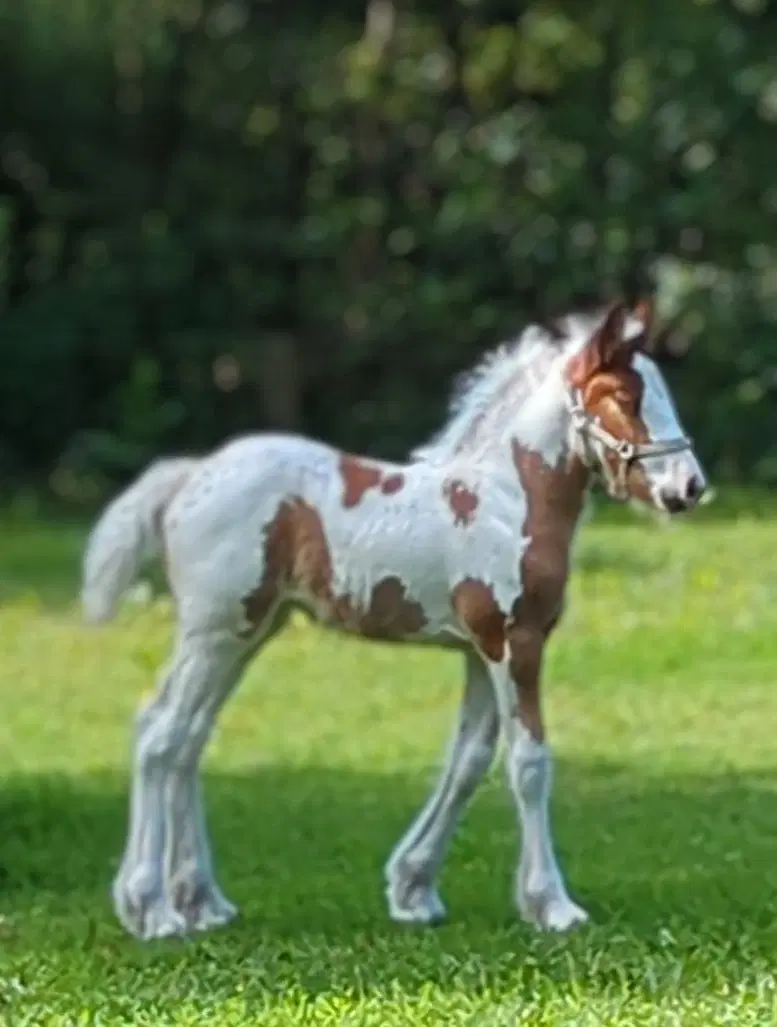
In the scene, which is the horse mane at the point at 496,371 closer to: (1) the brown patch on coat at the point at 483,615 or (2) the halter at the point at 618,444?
(2) the halter at the point at 618,444

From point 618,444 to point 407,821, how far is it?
8.43 feet

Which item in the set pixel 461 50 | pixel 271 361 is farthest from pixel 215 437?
pixel 461 50

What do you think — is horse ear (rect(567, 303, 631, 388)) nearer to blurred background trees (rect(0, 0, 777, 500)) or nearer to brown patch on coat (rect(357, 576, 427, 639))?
brown patch on coat (rect(357, 576, 427, 639))

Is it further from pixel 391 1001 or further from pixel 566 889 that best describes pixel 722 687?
pixel 391 1001

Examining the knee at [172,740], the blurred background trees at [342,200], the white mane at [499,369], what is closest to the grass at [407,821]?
the knee at [172,740]

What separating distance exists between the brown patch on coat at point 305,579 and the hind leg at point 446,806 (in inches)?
11.3

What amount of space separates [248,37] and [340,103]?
1106 mm

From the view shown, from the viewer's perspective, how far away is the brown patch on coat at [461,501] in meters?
5.97

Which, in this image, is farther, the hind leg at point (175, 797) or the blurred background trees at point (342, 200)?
the blurred background trees at point (342, 200)

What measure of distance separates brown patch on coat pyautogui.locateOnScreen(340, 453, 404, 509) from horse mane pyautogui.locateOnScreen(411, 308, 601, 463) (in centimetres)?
14

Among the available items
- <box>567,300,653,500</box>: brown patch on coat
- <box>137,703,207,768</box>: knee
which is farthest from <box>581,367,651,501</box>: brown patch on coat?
<box>137,703,207,768</box>: knee

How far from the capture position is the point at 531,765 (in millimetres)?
5879

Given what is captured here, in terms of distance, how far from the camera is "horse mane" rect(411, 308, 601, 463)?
20.2 feet

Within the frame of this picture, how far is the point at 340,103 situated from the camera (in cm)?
2162
